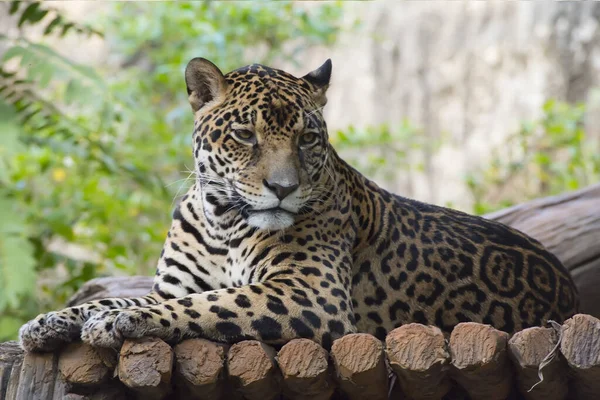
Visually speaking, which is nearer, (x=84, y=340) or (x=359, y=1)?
(x=84, y=340)

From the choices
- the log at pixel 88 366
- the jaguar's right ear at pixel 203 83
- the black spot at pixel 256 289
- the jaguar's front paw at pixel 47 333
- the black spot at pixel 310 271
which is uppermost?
the jaguar's right ear at pixel 203 83

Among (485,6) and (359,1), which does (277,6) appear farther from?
(485,6)

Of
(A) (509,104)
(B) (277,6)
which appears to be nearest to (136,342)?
(B) (277,6)

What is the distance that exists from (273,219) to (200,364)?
3.59ft

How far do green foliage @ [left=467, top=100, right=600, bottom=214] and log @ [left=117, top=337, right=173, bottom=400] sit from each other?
309 inches

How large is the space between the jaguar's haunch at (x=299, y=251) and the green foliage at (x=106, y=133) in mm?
1541

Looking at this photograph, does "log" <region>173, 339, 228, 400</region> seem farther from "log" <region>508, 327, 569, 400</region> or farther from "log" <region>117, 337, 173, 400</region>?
"log" <region>508, 327, 569, 400</region>

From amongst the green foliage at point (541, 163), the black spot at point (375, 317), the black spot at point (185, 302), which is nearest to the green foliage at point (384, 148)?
the green foliage at point (541, 163)

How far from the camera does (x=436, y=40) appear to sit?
16812mm

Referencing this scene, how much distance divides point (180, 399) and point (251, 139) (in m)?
1.55

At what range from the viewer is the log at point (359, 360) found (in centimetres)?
413

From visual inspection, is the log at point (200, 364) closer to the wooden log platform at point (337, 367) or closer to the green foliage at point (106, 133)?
the wooden log platform at point (337, 367)

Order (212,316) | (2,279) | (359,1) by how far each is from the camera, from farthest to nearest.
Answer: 1. (359,1)
2. (2,279)
3. (212,316)

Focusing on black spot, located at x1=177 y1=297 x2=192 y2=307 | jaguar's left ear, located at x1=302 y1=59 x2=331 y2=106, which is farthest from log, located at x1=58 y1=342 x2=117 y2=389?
jaguar's left ear, located at x1=302 y1=59 x2=331 y2=106
